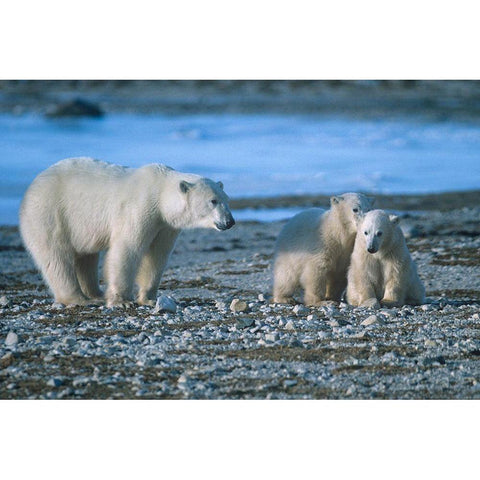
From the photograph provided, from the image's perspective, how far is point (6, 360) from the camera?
690 centimetres

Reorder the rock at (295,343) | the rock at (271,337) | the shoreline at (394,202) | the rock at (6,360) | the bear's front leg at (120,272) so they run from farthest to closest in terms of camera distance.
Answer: the shoreline at (394,202), the bear's front leg at (120,272), the rock at (271,337), the rock at (295,343), the rock at (6,360)

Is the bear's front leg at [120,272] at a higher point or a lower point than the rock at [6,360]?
higher

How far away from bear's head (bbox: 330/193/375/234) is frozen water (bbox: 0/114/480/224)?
8.50 m

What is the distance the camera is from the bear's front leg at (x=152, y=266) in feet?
28.7

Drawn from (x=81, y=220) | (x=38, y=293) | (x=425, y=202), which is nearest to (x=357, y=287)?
(x=81, y=220)

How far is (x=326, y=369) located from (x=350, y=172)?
12118 millimetres

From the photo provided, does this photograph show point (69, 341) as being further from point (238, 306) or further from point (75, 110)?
point (75, 110)

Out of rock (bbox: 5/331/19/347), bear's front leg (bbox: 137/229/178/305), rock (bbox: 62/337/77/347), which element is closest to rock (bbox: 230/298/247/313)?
bear's front leg (bbox: 137/229/178/305)

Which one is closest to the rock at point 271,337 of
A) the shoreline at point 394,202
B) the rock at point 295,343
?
the rock at point 295,343

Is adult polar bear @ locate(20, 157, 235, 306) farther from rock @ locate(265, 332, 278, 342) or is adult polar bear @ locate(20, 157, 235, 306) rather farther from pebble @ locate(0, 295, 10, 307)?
rock @ locate(265, 332, 278, 342)

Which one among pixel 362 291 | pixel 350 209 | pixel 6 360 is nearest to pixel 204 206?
pixel 350 209

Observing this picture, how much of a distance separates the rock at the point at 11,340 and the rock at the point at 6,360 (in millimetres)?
387

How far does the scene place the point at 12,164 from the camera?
17.4 metres

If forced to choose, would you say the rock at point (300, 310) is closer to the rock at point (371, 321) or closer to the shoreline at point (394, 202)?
the rock at point (371, 321)
